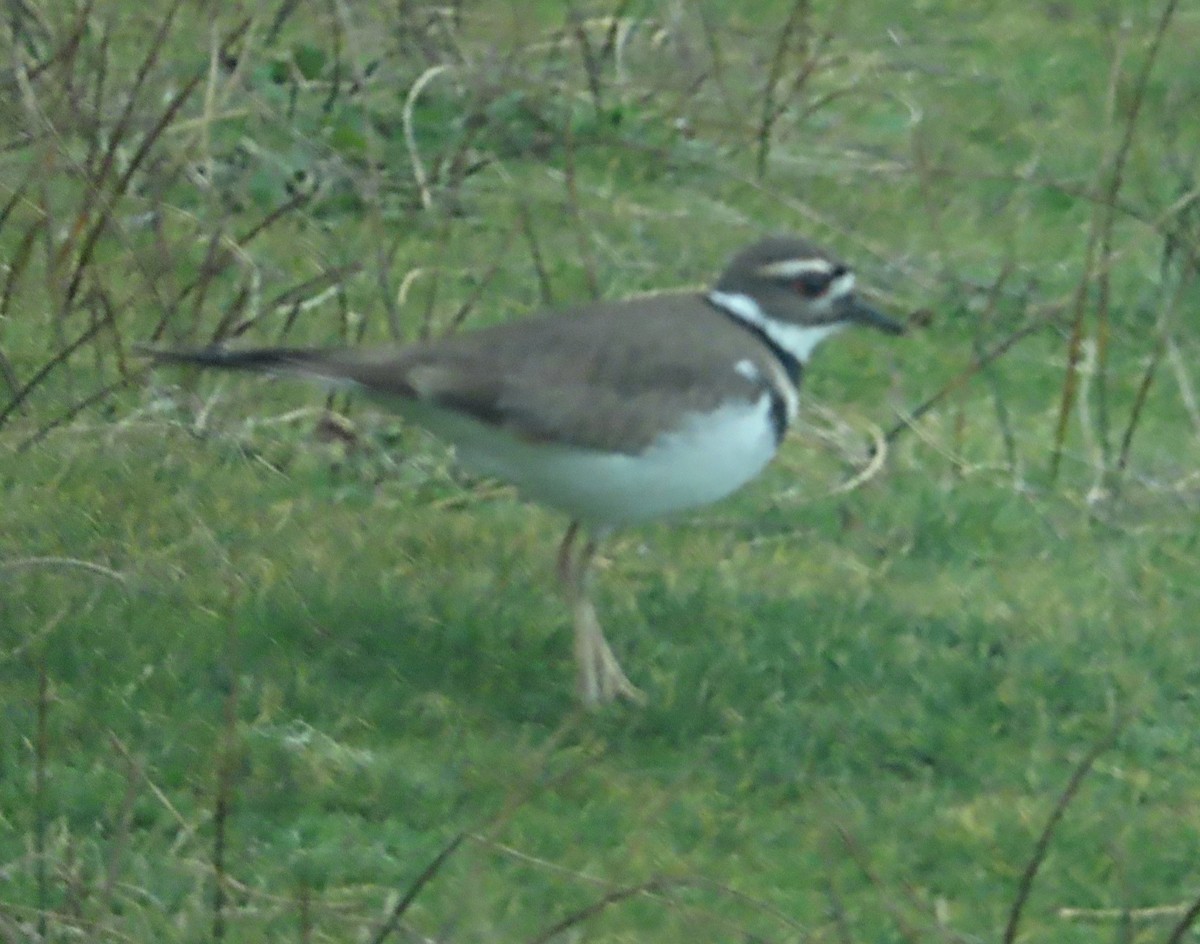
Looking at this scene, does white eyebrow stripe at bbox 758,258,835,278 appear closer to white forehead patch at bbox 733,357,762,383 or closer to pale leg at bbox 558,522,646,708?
white forehead patch at bbox 733,357,762,383

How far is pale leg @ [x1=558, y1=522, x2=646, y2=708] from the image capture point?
5.42m

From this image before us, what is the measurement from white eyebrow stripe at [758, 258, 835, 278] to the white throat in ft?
0.25

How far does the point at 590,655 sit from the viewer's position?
17.9ft

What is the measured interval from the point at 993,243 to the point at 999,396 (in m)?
1.61

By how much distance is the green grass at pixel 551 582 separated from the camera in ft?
15.6

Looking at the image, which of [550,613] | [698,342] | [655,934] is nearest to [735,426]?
[698,342]

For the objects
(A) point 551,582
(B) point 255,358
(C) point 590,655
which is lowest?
(A) point 551,582

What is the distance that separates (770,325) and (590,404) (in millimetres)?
768

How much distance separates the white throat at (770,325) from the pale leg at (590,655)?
0.65 m

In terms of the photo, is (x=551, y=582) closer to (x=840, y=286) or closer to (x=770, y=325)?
(x=770, y=325)

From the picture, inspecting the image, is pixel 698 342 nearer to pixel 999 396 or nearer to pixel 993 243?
pixel 999 396

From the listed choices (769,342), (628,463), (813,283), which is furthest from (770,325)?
(628,463)

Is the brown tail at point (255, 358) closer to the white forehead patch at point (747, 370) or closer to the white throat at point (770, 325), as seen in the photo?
the white forehead patch at point (747, 370)

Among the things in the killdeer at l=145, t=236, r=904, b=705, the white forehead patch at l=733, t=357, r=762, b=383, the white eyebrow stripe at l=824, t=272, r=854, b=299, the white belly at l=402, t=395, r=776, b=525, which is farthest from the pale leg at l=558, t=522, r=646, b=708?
the white eyebrow stripe at l=824, t=272, r=854, b=299
